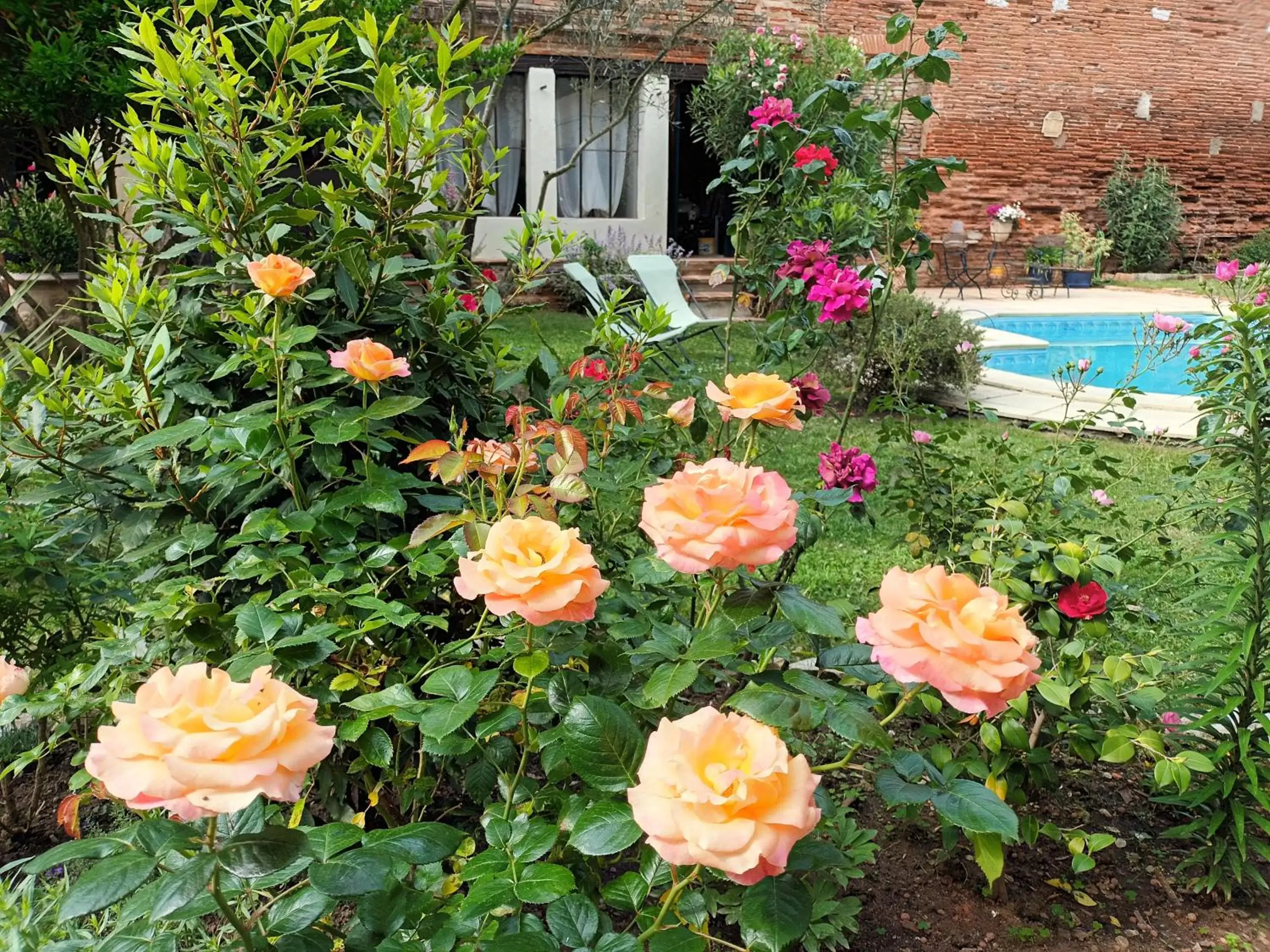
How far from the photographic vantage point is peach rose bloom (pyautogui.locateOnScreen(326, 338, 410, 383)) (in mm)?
1107

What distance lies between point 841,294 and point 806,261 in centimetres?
24

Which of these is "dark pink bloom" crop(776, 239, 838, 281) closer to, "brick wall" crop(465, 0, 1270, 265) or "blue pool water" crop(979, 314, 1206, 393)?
"blue pool water" crop(979, 314, 1206, 393)

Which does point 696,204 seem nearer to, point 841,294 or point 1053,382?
point 1053,382

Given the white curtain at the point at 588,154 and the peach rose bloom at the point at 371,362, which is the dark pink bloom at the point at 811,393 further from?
the white curtain at the point at 588,154

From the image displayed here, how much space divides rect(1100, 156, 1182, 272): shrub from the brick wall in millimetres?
197

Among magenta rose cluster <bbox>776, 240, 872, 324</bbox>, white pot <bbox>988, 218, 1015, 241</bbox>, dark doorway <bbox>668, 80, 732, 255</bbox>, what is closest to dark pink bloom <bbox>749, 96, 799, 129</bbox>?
magenta rose cluster <bbox>776, 240, 872, 324</bbox>

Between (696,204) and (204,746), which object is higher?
(204,746)

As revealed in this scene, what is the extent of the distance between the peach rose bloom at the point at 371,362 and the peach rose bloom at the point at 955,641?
2.21ft

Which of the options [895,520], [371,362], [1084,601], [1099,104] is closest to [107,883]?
[371,362]

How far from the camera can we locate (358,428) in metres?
1.18

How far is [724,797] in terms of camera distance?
0.61 meters

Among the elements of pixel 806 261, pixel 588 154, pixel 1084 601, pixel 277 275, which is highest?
pixel 277 275

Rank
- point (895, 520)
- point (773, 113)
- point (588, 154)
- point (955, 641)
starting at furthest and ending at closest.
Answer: point (588, 154) → point (895, 520) → point (773, 113) → point (955, 641)

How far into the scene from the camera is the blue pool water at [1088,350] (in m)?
7.61
